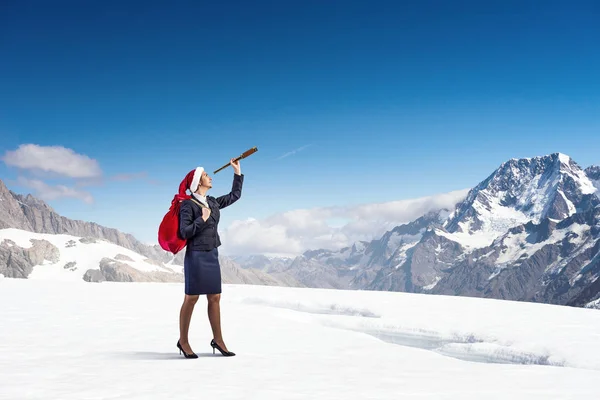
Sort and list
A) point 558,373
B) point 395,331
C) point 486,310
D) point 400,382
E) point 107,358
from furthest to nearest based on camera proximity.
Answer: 1. point 486,310
2. point 395,331
3. point 107,358
4. point 558,373
5. point 400,382

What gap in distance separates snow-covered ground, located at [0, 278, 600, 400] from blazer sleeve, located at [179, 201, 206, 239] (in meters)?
2.25

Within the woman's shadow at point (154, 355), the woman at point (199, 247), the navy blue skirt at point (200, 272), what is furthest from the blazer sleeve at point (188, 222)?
the woman's shadow at point (154, 355)

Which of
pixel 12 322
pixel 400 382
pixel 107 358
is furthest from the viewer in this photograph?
pixel 12 322

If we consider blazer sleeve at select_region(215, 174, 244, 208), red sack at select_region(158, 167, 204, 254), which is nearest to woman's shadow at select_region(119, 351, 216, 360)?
red sack at select_region(158, 167, 204, 254)

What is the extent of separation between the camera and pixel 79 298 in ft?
75.7

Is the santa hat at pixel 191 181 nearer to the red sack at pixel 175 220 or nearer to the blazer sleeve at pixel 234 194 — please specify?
the red sack at pixel 175 220

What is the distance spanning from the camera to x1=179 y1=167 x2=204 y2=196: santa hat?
942 cm

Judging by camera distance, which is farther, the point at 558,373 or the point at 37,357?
the point at 37,357

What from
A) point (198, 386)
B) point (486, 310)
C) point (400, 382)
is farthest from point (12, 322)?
point (486, 310)

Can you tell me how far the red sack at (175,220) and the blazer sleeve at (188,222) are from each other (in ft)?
0.52

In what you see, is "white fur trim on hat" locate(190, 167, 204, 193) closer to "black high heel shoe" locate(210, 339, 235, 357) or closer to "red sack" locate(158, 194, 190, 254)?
"red sack" locate(158, 194, 190, 254)

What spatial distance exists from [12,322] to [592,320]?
18984 millimetres

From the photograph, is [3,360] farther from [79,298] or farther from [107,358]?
[79,298]

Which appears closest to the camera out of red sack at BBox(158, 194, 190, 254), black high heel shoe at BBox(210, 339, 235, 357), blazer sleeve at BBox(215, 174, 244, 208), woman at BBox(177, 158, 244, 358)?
red sack at BBox(158, 194, 190, 254)
